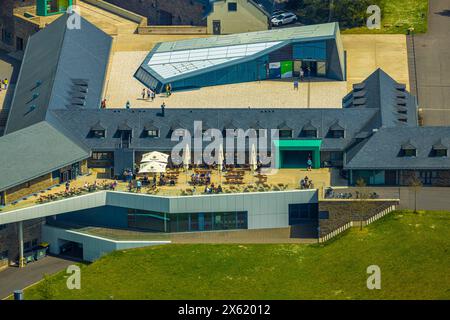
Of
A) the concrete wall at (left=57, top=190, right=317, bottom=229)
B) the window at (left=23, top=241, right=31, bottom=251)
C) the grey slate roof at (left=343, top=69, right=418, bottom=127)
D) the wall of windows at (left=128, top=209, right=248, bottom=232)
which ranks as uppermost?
the grey slate roof at (left=343, top=69, right=418, bottom=127)

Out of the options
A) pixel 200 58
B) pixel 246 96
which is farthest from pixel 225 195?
pixel 200 58

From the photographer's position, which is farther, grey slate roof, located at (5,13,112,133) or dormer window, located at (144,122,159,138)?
grey slate roof, located at (5,13,112,133)

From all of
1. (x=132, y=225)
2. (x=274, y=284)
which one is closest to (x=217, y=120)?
(x=132, y=225)

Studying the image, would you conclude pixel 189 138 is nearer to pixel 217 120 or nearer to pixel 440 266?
pixel 217 120

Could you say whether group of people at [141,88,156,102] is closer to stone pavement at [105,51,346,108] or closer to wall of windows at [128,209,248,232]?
stone pavement at [105,51,346,108]

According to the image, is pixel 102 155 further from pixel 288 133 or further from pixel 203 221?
pixel 288 133

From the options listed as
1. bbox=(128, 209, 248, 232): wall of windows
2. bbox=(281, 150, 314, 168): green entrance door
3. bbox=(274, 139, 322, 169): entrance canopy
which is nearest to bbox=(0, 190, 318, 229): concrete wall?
bbox=(128, 209, 248, 232): wall of windows
